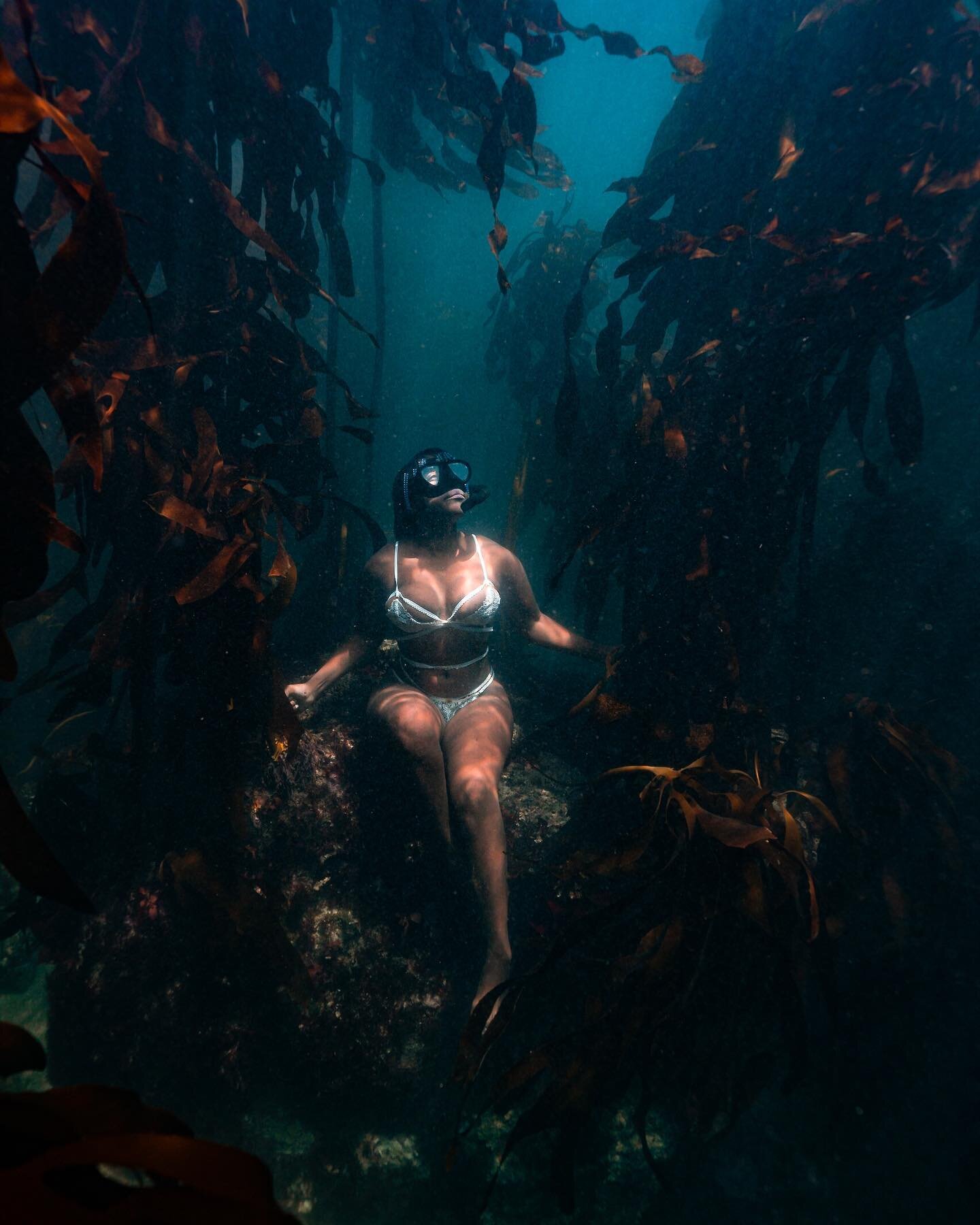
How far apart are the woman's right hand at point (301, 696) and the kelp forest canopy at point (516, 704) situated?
28 cm

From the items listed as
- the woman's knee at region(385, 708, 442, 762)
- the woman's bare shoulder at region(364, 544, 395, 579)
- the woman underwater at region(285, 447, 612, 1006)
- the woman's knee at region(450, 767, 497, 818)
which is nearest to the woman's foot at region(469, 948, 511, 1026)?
the woman underwater at region(285, 447, 612, 1006)

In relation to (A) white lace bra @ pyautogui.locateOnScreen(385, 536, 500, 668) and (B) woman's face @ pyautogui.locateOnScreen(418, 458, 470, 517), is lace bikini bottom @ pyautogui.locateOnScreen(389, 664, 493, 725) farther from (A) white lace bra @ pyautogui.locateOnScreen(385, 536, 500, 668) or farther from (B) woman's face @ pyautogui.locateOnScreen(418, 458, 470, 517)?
(B) woman's face @ pyautogui.locateOnScreen(418, 458, 470, 517)

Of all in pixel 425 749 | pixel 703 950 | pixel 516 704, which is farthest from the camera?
pixel 516 704

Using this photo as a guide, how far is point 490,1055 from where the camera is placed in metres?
2.43

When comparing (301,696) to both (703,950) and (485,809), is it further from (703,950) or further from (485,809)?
(703,950)

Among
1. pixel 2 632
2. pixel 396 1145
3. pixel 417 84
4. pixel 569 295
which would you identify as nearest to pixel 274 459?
pixel 2 632

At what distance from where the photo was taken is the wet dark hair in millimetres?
3195

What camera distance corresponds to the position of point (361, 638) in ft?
10.7

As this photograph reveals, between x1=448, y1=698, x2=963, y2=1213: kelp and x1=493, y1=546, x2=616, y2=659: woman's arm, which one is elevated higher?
x1=493, y1=546, x2=616, y2=659: woman's arm

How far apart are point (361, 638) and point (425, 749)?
3.04ft

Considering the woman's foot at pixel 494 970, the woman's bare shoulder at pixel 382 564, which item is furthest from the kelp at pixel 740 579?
the woman's bare shoulder at pixel 382 564

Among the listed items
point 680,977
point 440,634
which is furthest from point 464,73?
point 680,977

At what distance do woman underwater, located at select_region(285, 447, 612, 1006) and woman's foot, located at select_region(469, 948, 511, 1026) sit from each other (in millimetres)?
546

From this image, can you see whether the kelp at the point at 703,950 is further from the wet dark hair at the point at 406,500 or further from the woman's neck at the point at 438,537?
the wet dark hair at the point at 406,500
